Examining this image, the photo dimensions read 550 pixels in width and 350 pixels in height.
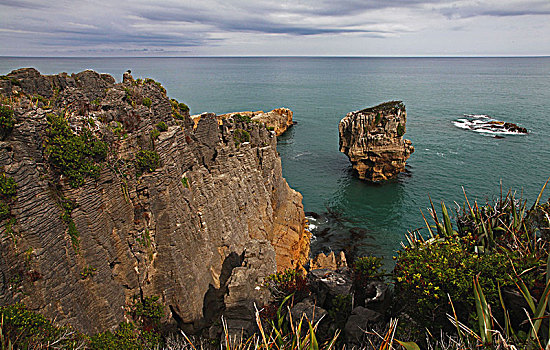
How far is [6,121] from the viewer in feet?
48.9

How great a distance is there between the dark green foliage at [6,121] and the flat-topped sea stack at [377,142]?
2227 inches

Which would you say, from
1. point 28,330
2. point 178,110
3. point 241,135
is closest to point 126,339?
point 28,330

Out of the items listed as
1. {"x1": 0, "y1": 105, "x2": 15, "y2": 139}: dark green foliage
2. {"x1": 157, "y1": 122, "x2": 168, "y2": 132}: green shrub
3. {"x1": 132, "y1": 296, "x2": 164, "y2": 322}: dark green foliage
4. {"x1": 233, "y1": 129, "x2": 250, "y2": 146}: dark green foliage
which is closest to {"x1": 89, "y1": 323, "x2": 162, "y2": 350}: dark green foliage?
{"x1": 132, "y1": 296, "x2": 164, "y2": 322}: dark green foliage

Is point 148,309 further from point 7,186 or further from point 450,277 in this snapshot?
point 450,277

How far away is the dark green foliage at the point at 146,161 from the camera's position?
2127 centimetres

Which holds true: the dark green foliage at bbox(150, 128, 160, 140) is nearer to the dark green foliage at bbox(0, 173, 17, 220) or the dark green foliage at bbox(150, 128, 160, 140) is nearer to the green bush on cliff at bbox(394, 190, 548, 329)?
the dark green foliage at bbox(0, 173, 17, 220)

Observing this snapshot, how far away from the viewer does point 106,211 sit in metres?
19.3

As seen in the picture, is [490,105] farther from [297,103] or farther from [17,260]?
[17,260]

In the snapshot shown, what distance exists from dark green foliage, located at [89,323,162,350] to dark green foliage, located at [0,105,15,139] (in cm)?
1091

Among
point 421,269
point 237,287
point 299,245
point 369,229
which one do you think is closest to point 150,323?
point 237,287

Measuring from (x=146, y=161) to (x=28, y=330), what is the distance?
10686mm

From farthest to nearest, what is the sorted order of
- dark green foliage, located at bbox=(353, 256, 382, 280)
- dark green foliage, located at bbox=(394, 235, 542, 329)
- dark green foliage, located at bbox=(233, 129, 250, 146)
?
dark green foliage, located at bbox=(233, 129, 250, 146) < dark green foliage, located at bbox=(353, 256, 382, 280) < dark green foliage, located at bbox=(394, 235, 542, 329)

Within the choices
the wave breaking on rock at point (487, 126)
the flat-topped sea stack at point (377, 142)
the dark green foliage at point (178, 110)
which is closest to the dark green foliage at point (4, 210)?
the dark green foliage at point (178, 110)

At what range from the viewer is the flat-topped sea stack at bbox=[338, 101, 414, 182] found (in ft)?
208
